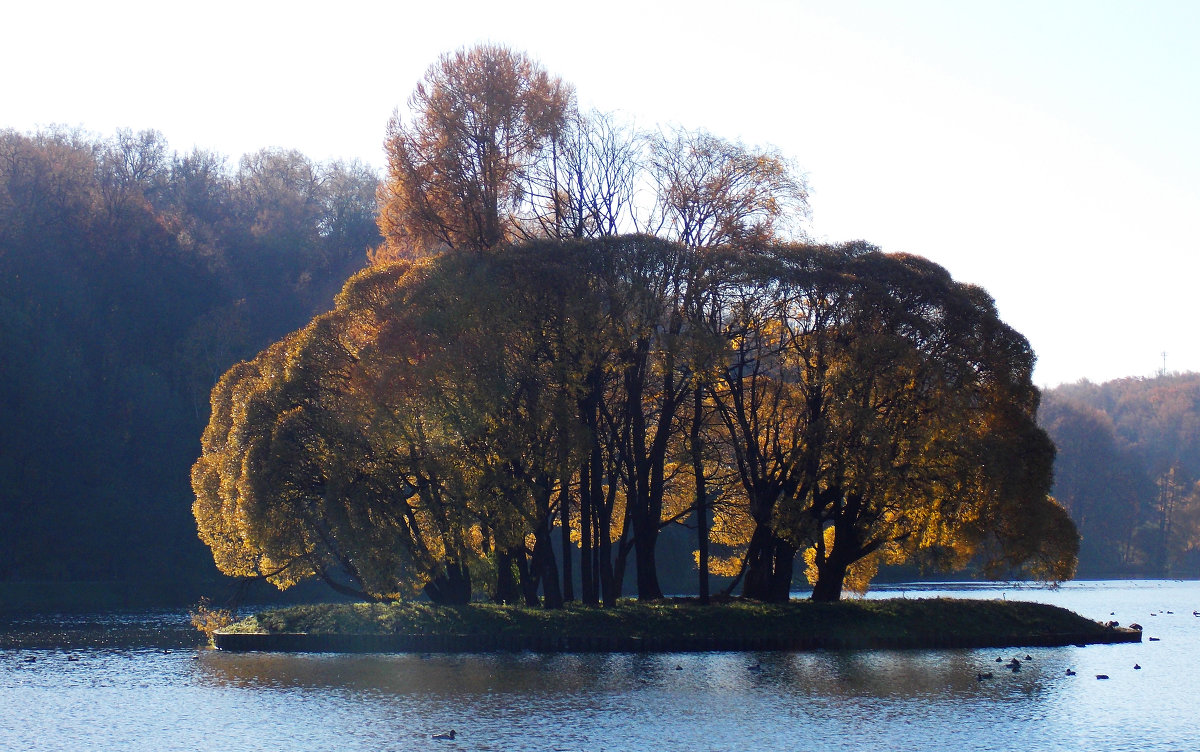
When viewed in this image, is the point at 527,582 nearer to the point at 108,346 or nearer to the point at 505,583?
the point at 505,583

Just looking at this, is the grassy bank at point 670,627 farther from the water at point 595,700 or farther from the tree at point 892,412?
the tree at point 892,412

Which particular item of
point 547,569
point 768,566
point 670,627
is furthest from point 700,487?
point 670,627

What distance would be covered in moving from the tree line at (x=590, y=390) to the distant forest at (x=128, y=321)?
26.4 metres

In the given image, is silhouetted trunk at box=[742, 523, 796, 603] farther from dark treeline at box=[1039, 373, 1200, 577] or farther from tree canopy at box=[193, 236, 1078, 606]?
dark treeline at box=[1039, 373, 1200, 577]

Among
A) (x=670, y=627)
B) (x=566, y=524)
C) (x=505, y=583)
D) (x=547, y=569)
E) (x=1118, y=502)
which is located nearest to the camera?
(x=670, y=627)

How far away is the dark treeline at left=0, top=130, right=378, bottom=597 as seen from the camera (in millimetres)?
63031

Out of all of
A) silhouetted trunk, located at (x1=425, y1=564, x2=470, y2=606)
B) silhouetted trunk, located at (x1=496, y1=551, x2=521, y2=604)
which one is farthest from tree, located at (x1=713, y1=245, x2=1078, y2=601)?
silhouetted trunk, located at (x1=425, y1=564, x2=470, y2=606)

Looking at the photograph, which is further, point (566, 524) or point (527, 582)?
point (566, 524)

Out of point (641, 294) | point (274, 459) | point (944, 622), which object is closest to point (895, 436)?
point (944, 622)

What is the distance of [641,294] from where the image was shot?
35.5 metres

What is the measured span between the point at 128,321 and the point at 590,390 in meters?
44.7

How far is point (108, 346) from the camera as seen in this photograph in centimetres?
7044

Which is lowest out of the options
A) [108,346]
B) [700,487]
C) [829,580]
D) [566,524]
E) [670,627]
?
[670,627]

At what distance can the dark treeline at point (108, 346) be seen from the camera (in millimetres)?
63031
